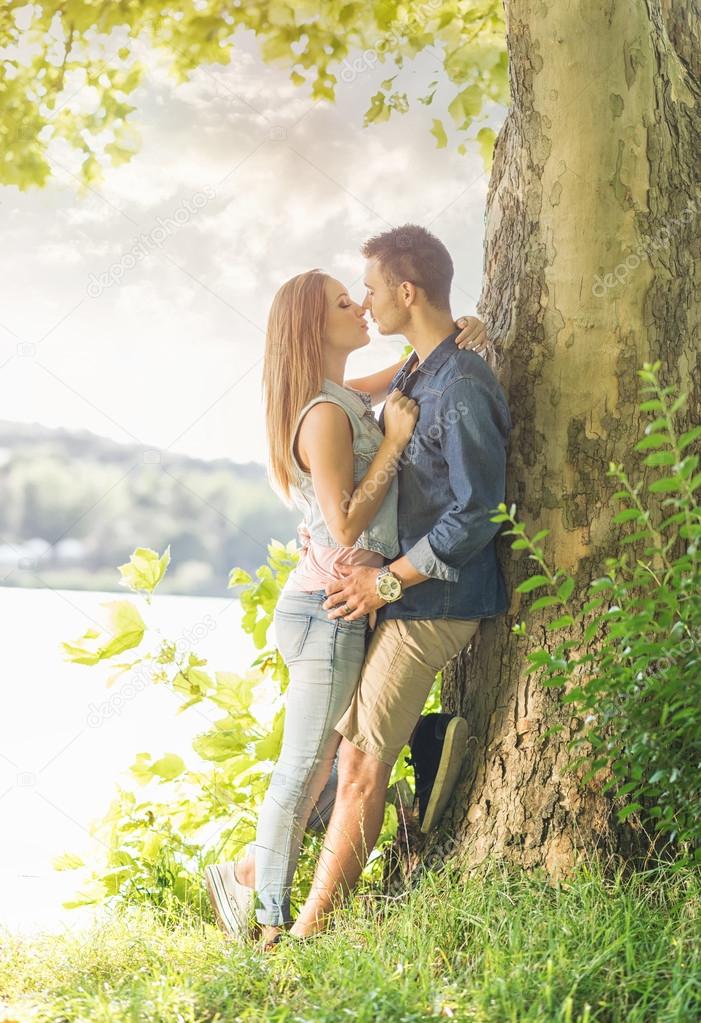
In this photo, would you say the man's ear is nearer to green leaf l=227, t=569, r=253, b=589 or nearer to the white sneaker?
green leaf l=227, t=569, r=253, b=589

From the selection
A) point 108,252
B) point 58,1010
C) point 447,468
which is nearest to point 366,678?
point 447,468


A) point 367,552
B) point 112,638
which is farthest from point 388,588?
point 112,638

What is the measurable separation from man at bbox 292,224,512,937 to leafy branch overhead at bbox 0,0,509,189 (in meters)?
1.74

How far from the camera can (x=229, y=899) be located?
90.7 inches

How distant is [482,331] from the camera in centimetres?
222

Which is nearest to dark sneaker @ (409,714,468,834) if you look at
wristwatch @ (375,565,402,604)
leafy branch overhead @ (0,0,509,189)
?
wristwatch @ (375,565,402,604)

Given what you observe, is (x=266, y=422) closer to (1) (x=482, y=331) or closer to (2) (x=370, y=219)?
(1) (x=482, y=331)

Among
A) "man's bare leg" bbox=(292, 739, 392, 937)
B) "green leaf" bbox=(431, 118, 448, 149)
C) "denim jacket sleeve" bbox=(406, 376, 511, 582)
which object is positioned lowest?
"man's bare leg" bbox=(292, 739, 392, 937)

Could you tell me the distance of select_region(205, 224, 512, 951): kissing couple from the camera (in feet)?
6.96

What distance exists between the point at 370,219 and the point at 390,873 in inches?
257

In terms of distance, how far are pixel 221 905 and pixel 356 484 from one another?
102 centimetres

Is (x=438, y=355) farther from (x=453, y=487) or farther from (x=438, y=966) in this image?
(x=438, y=966)

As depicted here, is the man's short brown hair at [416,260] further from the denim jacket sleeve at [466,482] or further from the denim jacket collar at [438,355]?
the denim jacket sleeve at [466,482]

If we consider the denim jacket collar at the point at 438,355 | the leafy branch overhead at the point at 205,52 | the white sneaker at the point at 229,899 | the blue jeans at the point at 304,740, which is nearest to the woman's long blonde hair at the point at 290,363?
the denim jacket collar at the point at 438,355
